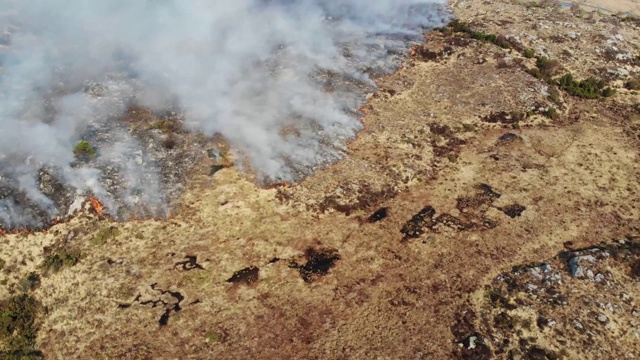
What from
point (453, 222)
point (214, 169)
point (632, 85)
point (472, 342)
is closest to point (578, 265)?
point (453, 222)

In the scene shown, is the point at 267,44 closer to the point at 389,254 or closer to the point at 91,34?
the point at 91,34

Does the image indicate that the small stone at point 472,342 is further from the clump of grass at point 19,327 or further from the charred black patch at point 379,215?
the clump of grass at point 19,327

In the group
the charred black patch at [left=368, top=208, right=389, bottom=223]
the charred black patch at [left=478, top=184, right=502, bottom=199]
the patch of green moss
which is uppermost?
the patch of green moss

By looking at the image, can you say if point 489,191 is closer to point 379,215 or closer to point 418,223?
point 418,223

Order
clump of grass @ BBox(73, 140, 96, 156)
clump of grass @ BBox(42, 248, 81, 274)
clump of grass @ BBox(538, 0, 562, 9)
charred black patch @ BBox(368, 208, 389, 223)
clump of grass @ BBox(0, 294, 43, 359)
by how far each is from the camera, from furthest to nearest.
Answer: clump of grass @ BBox(538, 0, 562, 9), clump of grass @ BBox(73, 140, 96, 156), charred black patch @ BBox(368, 208, 389, 223), clump of grass @ BBox(42, 248, 81, 274), clump of grass @ BBox(0, 294, 43, 359)

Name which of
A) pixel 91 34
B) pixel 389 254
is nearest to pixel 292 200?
pixel 389 254

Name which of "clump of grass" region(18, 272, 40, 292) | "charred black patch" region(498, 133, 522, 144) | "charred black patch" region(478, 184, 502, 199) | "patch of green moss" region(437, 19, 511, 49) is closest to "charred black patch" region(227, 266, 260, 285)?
"clump of grass" region(18, 272, 40, 292)

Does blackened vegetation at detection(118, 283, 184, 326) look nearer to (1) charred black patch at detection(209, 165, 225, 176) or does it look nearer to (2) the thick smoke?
(2) the thick smoke

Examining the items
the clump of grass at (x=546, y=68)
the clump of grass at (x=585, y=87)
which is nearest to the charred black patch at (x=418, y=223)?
the clump of grass at (x=546, y=68)
